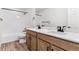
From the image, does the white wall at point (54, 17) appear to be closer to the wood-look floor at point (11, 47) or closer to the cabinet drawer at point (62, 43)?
the cabinet drawer at point (62, 43)

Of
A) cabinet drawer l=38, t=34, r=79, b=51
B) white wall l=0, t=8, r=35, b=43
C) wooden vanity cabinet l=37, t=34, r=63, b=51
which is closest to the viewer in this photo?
cabinet drawer l=38, t=34, r=79, b=51

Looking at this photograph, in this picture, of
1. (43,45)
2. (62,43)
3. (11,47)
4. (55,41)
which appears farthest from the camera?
(43,45)

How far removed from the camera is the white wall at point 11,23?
131 cm

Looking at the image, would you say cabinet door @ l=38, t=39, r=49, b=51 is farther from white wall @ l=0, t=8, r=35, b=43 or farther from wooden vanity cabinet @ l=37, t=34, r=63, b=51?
white wall @ l=0, t=8, r=35, b=43

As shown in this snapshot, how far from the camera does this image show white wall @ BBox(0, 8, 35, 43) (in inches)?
Result: 51.5

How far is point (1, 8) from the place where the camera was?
1215 mm

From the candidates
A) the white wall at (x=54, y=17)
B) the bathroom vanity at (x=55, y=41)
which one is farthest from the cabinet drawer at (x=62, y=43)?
the white wall at (x=54, y=17)

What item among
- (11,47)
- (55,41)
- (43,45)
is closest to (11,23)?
(11,47)

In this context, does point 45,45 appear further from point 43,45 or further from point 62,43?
point 62,43

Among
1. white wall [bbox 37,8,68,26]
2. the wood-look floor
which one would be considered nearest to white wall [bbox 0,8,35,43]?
the wood-look floor

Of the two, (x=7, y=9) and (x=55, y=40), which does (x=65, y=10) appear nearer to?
(x=55, y=40)

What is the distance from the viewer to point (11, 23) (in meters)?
1.36
